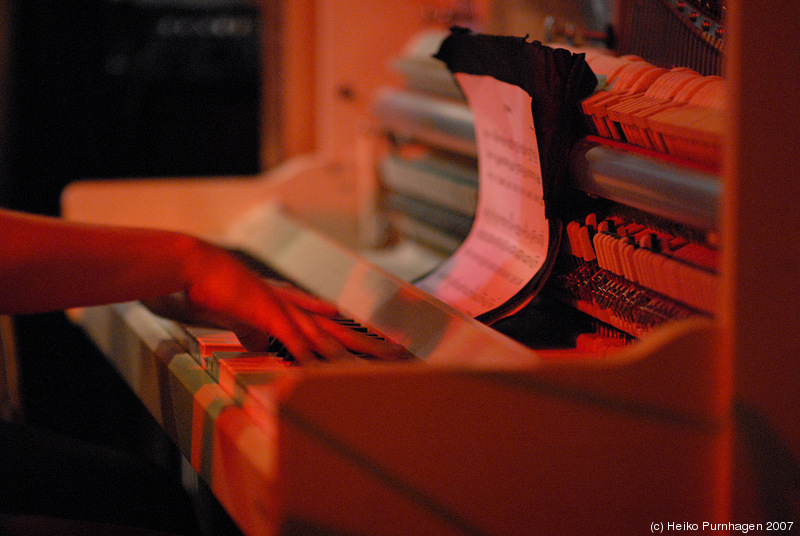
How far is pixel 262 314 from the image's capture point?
0.97 metres

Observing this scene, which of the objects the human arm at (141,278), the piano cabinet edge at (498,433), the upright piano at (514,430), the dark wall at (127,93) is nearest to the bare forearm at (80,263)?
the human arm at (141,278)

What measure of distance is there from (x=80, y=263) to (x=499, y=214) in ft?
1.84

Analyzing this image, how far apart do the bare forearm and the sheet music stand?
0.38m

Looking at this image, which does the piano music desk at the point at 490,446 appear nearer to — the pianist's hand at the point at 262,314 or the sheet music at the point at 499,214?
the pianist's hand at the point at 262,314

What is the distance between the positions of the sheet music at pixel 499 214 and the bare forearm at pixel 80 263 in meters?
0.38

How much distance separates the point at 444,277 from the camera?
1205mm

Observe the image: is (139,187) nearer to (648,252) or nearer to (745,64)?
(648,252)

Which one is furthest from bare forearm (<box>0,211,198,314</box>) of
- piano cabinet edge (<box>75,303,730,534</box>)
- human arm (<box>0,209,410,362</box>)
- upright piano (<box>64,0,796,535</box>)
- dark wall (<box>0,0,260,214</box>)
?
dark wall (<box>0,0,260,214</box>)

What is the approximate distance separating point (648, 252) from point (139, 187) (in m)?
1.34

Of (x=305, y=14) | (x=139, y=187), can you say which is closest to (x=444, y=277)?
(x=139, y=187)

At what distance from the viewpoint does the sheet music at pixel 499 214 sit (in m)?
1.06

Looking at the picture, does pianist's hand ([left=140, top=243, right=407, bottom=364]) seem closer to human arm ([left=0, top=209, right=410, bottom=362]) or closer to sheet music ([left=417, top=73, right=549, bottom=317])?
human arm ([left=0, top=209, right=410, bottom=362])

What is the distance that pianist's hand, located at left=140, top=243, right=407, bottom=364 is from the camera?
95 cm

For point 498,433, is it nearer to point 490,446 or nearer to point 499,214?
point 490,446
